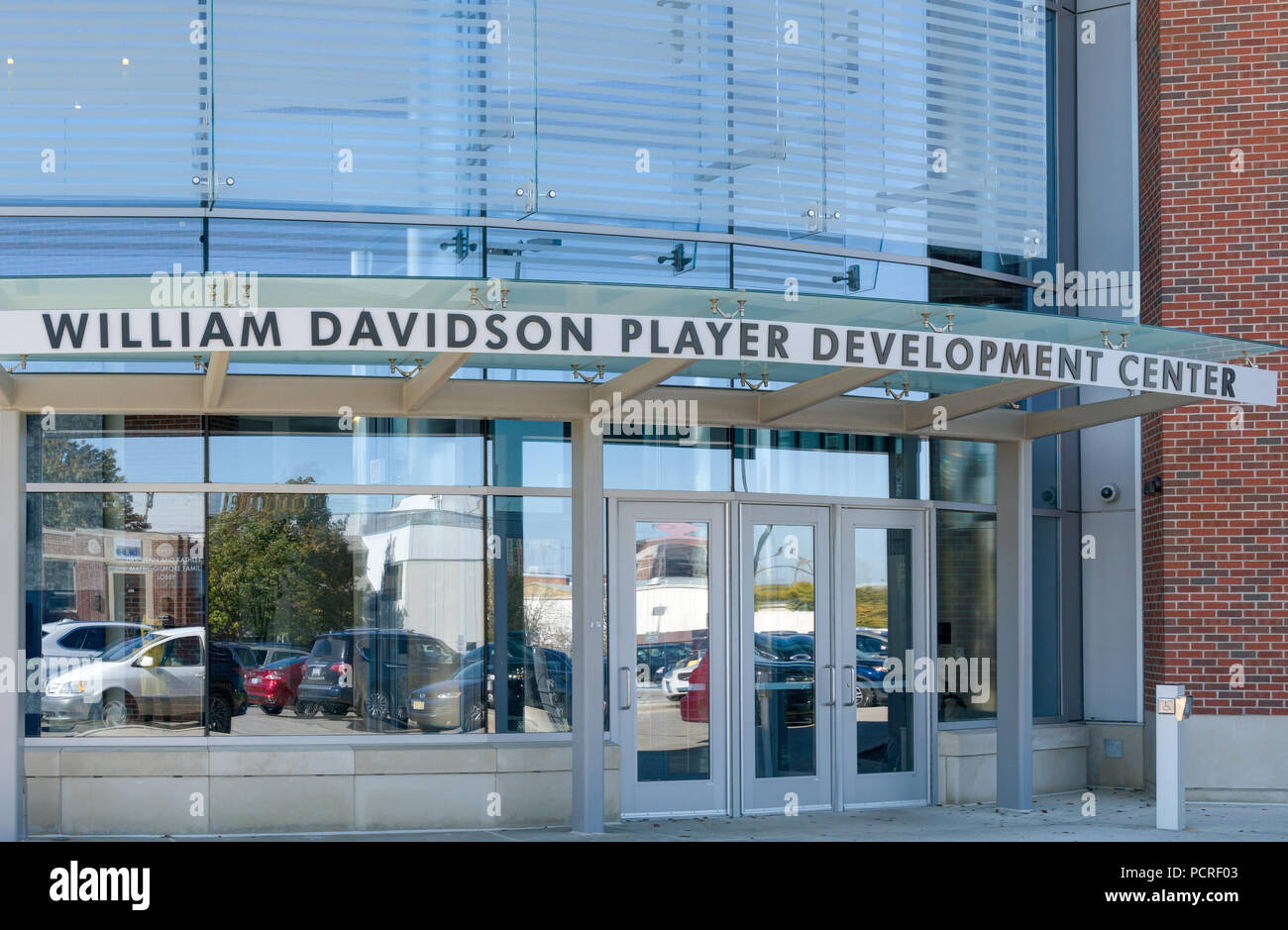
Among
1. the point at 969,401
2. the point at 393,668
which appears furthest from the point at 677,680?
the point at 969,401

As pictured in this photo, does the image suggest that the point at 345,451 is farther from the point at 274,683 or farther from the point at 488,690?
the point at 488,690

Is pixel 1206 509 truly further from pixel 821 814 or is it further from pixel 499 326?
pixel 499 326

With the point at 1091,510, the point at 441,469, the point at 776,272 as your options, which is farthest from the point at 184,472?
the point at 1091,510

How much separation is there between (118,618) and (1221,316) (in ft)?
32.0

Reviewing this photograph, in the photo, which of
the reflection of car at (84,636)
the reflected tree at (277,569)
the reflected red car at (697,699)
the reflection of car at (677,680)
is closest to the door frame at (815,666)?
the reflected red car at (697,699)

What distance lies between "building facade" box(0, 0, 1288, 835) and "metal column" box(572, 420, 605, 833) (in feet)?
0.11

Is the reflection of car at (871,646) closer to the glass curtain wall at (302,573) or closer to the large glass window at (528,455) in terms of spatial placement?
the glass curtain wall at (302,573)

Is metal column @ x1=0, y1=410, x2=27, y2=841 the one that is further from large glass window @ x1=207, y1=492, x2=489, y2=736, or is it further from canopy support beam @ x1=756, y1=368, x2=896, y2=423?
canopy support beam @ x1=756, y1=368, x2=896, y2=423

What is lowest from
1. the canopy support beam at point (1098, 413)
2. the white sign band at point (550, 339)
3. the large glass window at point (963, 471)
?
the large glass window at point (963, 471)

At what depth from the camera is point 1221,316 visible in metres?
12.4

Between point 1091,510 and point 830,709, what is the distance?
12.6 feet

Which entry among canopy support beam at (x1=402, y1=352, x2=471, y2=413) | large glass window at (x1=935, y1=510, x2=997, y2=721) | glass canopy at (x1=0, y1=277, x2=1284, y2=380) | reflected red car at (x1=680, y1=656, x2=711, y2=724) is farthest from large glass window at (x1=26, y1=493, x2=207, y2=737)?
large glass window at (x1=935, y1=510, x2=997, y2=721)

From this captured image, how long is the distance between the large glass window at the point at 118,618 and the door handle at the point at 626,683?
290cm

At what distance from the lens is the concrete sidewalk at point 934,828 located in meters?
9.82
